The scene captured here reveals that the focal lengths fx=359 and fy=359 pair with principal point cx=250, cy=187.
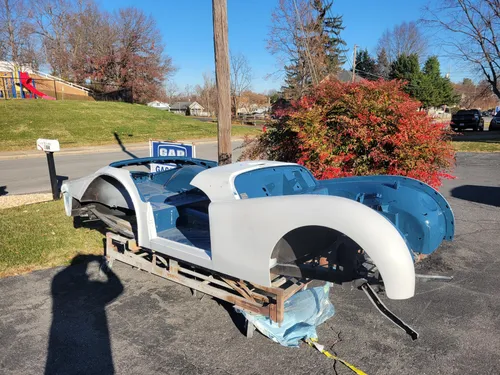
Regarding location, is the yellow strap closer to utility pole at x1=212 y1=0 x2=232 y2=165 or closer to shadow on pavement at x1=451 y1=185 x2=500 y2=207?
utility pole at x1=212 y1=0 x2=232 y2=165

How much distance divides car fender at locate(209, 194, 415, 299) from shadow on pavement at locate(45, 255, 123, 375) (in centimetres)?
123

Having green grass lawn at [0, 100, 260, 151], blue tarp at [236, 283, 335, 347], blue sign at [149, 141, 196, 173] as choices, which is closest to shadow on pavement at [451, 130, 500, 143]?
green grass lawn at [0, 100, 260, 151]

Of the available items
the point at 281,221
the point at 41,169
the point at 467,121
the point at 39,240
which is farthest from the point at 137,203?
the point at 467,121

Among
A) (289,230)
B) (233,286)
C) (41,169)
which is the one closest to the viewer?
(289,230)

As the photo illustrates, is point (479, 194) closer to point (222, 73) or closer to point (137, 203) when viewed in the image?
point (222, 73)

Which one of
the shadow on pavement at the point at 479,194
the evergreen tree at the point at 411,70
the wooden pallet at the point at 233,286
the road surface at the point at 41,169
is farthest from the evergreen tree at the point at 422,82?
the wooden pallet at the point at 233,286

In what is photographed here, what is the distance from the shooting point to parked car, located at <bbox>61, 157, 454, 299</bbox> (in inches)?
95.8

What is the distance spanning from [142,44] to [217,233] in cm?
4004


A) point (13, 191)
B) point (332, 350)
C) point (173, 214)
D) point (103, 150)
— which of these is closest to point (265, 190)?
point (173, 214)

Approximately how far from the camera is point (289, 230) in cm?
265

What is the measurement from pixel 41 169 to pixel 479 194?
1390cm

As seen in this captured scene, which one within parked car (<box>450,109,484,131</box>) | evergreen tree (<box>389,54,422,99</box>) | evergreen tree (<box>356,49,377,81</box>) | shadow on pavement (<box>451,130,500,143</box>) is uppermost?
evergreen tree (<box>356,49,377,81</box>)

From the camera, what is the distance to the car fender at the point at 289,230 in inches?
94.0

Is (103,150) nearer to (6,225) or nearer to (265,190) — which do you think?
(6,225)
